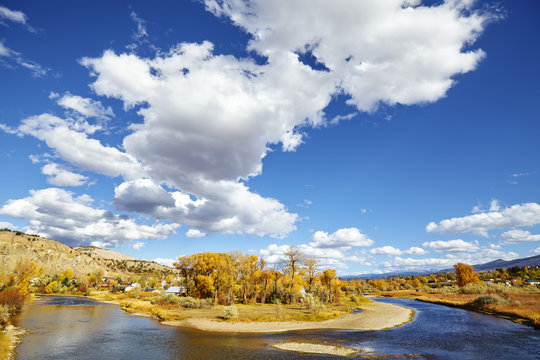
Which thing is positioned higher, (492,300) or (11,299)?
(11,299)

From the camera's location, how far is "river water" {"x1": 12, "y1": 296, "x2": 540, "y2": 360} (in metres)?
28.3

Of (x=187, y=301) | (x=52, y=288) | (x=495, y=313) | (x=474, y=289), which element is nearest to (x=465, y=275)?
(x=474, y=289)

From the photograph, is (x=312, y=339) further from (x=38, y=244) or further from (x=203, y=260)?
(x=38, y=244)

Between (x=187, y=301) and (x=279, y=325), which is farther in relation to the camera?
(x=187, y=301)

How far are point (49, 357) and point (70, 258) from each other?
196568 mm

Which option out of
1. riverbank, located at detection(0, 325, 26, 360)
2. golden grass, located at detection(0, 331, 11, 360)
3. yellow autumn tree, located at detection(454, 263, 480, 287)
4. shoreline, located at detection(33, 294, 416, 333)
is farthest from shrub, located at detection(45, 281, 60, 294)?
yellow autumn tree, located at detection(454, 263, 480, 287)

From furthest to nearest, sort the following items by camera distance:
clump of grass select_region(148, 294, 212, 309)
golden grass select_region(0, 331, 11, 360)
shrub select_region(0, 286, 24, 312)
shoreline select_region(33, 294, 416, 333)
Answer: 1. clump of grass select_region(148, 294, 212, 309)
2. shrub select_region(0, 286, 24, 312)
3. shoreline select_region(33, 294, 416, 333)
4. golden grass select_region(0, 331, 11, 360)

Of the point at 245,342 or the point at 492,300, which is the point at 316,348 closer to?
the point at 245,342

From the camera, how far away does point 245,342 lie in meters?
34.5

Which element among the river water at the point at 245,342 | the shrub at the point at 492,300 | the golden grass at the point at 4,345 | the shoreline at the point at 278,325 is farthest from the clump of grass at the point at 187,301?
the shrub at the point at 492,300

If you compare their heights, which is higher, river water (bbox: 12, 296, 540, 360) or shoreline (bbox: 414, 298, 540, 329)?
river water (bbox: 12, 296, 540, 360)

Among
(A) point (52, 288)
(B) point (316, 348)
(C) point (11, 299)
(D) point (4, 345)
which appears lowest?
(A) point (52, 288)

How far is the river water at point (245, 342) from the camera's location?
2827 centimetres

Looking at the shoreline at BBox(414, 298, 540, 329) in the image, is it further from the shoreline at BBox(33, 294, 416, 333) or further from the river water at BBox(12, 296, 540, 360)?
the shoreline at BBox(33, 294, 416, 333)
